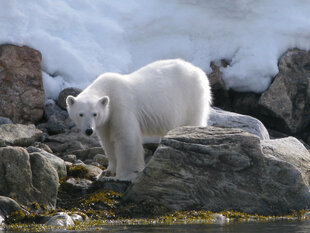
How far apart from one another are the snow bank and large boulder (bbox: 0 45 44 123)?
1.99 feet

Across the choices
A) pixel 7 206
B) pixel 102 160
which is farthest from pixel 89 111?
pixel 102 160

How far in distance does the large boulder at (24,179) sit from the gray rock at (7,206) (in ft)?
0.91

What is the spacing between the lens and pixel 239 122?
39.8 feet

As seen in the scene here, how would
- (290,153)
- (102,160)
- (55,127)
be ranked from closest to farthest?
(290,153) < (102,160) < (55,127)

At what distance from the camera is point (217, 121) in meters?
12.4

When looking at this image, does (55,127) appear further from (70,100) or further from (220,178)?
(220,178)

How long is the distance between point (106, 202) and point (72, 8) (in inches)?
428

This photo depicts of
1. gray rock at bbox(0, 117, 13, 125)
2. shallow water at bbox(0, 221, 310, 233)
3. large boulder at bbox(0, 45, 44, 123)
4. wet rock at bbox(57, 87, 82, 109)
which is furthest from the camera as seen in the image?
wet rock at bbox(57, 87, 82, 109)

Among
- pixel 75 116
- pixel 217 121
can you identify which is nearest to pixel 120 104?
pixel 75 116

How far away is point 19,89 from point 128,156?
5.71m

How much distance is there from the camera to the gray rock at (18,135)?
11.6 meters

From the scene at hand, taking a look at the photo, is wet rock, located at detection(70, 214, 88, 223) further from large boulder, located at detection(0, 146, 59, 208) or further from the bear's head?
the bear's head

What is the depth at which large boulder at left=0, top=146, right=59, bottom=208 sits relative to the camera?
8.16 m

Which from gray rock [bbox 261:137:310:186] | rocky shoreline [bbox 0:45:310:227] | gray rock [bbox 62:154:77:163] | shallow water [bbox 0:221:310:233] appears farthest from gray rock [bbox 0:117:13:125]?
shallow water [bbox 0:221:310:233]
